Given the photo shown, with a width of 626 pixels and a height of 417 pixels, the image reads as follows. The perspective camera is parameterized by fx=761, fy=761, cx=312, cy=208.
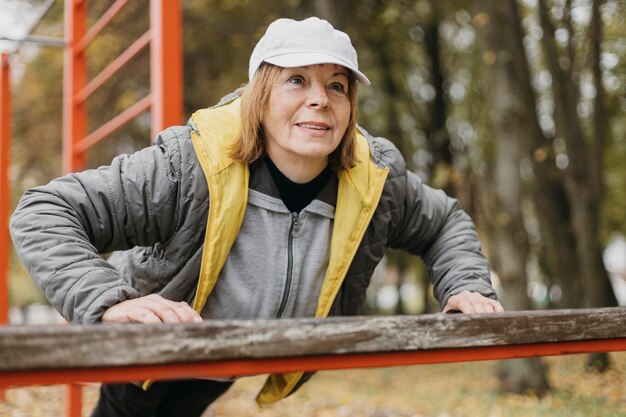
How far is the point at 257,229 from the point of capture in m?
2.20

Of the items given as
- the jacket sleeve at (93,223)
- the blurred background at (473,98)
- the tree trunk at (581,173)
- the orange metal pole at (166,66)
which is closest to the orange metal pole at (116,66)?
the orange metal pole at (166,66)

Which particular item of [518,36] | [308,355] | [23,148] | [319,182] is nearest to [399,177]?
[319,182]

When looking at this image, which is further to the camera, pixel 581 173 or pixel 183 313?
pixel 581 173

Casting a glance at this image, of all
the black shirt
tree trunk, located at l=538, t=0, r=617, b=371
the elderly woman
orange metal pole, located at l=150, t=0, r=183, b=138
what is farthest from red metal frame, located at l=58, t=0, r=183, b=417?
tree trunk, located at l=538, t=0, r=617, b=371

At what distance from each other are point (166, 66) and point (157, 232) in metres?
1.31

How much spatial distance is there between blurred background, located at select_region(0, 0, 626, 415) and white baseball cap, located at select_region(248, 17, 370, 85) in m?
2.76

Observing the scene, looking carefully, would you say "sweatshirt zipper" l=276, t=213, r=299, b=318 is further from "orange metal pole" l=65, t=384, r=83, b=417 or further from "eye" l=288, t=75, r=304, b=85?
"orange metal pole" l=65, t=384, r=83, b=417

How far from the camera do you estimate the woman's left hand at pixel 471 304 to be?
2.06m

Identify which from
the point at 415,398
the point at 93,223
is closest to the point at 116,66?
the point at 93,223

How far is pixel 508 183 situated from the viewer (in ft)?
21.4

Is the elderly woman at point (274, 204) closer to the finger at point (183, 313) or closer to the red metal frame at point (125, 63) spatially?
the finger at point (183, 313)

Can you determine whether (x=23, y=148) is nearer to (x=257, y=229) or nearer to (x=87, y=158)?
(x=87, y=158)

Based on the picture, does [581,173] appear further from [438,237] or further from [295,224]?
[295,224]

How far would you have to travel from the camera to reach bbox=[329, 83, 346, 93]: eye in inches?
87.5
